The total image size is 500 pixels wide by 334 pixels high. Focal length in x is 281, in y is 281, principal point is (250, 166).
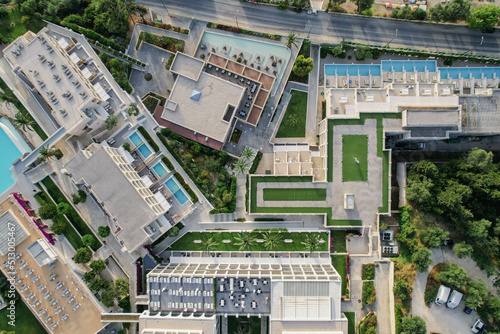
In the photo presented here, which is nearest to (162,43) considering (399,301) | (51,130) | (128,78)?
(128,78)

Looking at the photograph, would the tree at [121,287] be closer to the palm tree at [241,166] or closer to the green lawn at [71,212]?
the green lawn at [71,212]

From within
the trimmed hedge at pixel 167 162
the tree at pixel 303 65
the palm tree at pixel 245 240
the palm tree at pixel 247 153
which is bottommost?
the palm tree at pixel 245 240

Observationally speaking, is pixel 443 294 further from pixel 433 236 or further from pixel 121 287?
pixel 121 287

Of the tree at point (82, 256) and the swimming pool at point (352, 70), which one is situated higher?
the swimming pool at point (352, 70)

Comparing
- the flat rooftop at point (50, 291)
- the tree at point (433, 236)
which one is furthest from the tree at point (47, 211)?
the tree at point (433, 236)

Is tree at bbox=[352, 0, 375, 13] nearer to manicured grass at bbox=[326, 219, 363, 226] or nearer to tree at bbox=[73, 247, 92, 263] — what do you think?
manicured grass at bbox=[326, 219, 363, 226]

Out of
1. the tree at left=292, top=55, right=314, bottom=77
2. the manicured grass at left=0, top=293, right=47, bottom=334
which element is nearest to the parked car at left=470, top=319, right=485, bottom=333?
the tree at left=292, top=55, right=314, bottom=77
